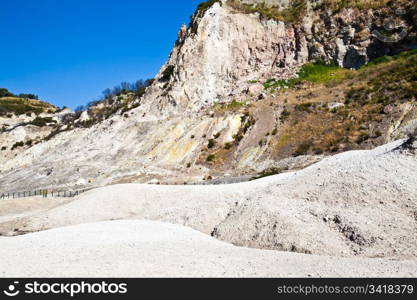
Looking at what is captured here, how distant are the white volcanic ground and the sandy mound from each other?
3 cm

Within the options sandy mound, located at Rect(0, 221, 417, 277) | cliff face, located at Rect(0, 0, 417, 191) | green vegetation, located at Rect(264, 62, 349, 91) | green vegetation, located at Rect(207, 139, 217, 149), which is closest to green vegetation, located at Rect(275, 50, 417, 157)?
cliff face, located at Rect(0, 0, 417, 191)

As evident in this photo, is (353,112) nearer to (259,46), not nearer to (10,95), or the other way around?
(259,46)

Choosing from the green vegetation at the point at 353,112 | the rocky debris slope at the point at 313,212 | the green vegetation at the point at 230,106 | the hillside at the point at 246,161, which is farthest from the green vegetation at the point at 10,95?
the rocky debris slope at the point at 313,212

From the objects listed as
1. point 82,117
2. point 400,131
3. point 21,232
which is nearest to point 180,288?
point 21,232

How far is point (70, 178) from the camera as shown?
37.9m

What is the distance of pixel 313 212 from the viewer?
14266 millimetres

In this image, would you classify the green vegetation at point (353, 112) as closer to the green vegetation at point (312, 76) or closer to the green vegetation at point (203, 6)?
the green vegetation at point (312, 76)

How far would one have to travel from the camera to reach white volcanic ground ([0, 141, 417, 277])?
9781 mm

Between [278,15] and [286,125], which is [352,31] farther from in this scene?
[286,125]

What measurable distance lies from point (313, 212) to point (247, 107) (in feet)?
88.5

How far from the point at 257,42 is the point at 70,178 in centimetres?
2724

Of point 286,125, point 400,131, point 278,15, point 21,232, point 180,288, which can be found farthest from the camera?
point 278,15

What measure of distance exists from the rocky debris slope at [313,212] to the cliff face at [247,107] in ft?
38.1

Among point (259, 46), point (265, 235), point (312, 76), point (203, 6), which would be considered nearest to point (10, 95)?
point (203, 6)
